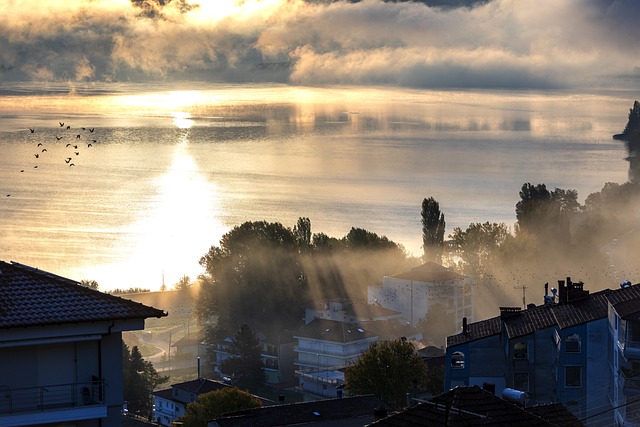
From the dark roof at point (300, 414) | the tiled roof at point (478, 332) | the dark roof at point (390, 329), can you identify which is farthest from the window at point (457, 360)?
the dark roof at point (390, 329)

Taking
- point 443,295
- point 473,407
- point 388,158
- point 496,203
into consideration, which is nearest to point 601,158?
point 388,158

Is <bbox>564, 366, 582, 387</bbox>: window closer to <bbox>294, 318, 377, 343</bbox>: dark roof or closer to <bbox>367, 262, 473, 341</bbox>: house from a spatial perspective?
<bbox>294, 318, 377, 343</bbox>: dark roof

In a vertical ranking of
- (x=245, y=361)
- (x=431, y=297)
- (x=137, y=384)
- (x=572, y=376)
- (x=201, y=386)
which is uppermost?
(x=572, y=376)

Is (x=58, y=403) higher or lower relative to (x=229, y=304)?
higher

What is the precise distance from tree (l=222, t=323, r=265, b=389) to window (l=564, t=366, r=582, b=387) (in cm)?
2750

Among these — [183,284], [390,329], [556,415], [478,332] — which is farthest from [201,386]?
[183,284]

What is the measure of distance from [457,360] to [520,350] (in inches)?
69.4

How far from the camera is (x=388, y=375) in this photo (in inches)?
1377

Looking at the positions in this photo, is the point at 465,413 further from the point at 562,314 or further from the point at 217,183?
the point at 217,183

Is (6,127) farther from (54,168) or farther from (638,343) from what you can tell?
(638,343)

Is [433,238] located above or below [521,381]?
below

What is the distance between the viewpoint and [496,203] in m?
118

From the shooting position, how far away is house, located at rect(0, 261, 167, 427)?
9211 mm

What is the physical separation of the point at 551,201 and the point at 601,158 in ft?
297
